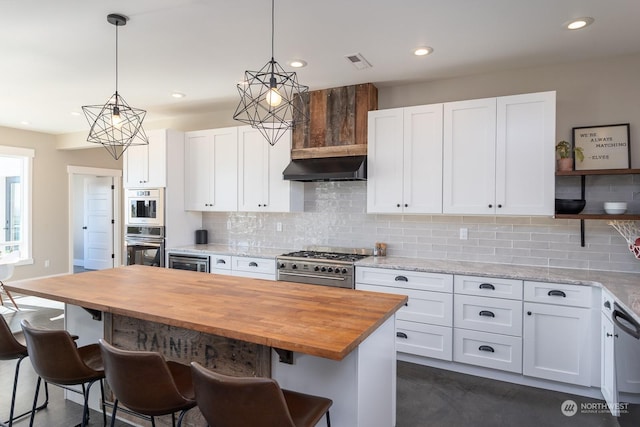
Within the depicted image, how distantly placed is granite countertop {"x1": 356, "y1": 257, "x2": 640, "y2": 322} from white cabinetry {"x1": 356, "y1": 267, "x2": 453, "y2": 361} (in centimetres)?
9

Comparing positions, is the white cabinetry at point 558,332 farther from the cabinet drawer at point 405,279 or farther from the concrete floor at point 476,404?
the cabinet drawer at point 405,279

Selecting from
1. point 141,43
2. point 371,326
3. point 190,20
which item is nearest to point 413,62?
point 190,20

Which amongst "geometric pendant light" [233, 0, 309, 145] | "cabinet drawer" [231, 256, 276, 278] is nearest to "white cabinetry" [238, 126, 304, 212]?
"geometric pendant light" [233, 0, 309, 145]

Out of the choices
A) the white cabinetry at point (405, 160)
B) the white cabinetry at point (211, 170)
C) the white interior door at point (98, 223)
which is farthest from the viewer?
the white interior door at point (98, 223)

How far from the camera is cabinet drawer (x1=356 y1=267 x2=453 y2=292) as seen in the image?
Answer: 3.31 m

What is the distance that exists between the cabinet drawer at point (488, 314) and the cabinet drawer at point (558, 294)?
0.43 feet

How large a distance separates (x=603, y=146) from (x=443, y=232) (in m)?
1.53

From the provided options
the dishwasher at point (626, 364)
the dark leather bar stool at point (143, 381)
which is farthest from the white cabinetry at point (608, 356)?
the dark leather bar stool at point (143, 381)

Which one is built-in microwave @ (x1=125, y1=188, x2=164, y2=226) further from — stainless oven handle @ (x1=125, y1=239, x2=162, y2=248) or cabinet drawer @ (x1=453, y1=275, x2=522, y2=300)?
cabinet drawer @ (x1=453, y1=275, x2=522, y2=300)

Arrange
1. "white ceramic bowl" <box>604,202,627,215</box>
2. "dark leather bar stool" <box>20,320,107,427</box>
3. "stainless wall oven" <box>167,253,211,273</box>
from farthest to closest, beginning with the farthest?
"stainless wall oven" <box>167,253,211,273</box>
"white ceramic bowl" <box>604,202,627,215</box>
"dark leather bar stool" <box>20,320,107,427</box>

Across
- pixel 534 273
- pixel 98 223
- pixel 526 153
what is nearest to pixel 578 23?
pixel 526 153

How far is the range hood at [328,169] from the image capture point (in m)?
3.76

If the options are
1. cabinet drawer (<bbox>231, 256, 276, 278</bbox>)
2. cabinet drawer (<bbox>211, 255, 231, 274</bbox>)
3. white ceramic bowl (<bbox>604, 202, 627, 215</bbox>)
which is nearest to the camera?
white ceramic bowl (<bbox>604, 202, 627, 215</bbox>)

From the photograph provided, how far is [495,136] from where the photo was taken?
131 inches
